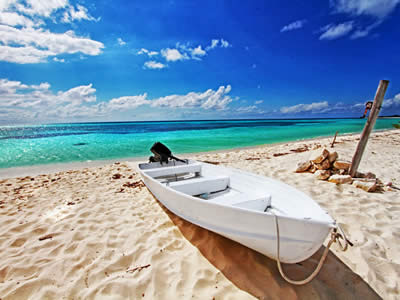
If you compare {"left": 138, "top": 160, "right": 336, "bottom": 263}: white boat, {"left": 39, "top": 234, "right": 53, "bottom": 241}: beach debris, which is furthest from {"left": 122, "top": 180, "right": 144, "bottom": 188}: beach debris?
{"left": 39, "top": 234, "right": 53, "bottom": 241}: beach debris

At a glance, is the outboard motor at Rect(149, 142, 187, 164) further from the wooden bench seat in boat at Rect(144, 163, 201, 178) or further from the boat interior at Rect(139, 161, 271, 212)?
the wooden bench seat in boat at Rect(144, 163, 201, 178)

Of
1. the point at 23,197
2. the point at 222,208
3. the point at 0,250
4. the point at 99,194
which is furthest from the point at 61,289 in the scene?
the point at 23,197

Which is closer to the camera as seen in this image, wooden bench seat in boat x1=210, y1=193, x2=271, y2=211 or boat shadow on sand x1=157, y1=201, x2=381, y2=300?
boat shadow on sand x1=157, y1=201, x2=381, y2=300

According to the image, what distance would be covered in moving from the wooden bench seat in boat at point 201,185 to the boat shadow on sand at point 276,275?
117 cm

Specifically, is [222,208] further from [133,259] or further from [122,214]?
[122,214]

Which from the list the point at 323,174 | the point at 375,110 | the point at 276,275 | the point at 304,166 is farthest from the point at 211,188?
the point at 375,110

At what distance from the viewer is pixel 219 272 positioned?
2455 mm

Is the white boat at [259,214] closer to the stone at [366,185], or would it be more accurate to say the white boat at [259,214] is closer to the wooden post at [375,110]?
the stone at [366,185]

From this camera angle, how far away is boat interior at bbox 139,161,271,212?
3.03m

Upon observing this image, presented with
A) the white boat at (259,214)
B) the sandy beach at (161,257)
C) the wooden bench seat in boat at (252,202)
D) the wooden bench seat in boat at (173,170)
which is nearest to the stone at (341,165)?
the sandy beach at (161,257)

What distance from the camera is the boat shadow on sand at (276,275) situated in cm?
213

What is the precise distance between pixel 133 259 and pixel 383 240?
4.06 metres

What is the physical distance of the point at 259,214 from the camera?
1.96 meters

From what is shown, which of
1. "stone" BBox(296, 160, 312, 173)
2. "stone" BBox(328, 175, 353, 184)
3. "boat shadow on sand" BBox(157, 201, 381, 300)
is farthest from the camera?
"stone" BBox(296, 160, 312, 173)
